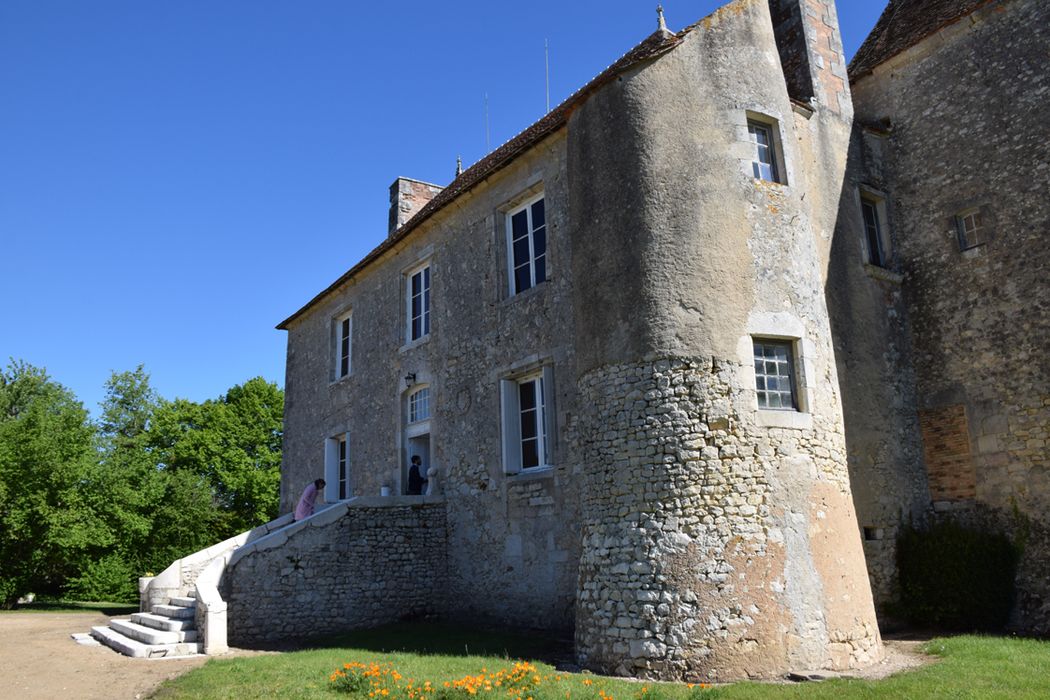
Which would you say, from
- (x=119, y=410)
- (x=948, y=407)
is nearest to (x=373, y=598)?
(x=948, y=407)

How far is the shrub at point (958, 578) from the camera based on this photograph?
1002 cm

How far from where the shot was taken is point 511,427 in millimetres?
12172

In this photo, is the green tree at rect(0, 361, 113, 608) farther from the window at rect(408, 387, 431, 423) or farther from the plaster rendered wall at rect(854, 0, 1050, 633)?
the plaster rendered wall at rect(854, 0, 1050, 633)

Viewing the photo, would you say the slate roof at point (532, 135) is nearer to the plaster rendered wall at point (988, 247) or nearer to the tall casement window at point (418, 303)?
the tall casement window at point (418, 303)

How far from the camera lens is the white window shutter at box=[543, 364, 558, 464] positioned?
11.3 m

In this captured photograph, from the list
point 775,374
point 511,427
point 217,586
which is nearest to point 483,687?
point 775,374

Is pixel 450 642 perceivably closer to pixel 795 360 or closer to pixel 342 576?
pixel 342 576

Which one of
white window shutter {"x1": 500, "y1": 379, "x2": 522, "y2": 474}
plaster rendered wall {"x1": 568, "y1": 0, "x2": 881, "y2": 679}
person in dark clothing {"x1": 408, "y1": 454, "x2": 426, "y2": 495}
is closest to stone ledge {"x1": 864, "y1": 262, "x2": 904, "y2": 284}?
plaster rendered wall {"x1": 568, "y1": 0, "x2": 881, "y2": 679}

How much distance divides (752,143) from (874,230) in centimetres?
387

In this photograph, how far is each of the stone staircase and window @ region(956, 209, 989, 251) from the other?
1217cm

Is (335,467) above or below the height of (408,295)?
below

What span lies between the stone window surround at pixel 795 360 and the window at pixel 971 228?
396cm

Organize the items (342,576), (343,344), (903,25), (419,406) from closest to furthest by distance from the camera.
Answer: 1. (342,576)
2. (903,25)
3. (419,406)
4. (343,344)

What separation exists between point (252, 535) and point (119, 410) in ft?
62.7
